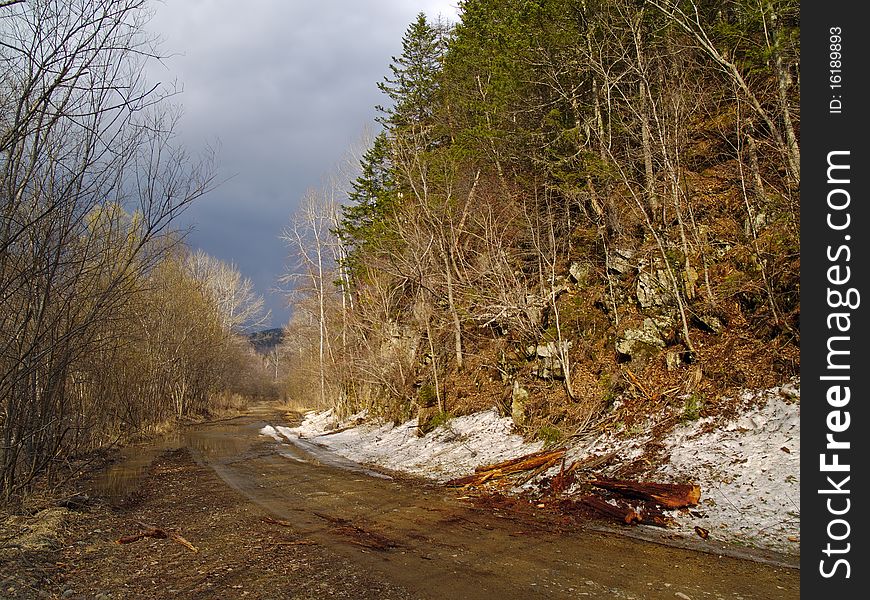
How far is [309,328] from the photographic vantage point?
3659 cm

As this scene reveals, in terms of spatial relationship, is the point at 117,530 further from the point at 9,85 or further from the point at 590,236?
the point at 590,236

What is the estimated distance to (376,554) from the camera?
20.6ft

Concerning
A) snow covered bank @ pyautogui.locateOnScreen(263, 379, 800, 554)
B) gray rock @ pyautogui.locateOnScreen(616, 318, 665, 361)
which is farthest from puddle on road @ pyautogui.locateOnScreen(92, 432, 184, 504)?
gray rock @ pyautogui.locateOnScreen(616, 318, 665, 361)

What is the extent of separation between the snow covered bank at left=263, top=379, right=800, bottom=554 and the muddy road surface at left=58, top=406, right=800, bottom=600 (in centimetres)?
93

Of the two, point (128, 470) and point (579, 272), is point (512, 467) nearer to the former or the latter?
point (579, 272)

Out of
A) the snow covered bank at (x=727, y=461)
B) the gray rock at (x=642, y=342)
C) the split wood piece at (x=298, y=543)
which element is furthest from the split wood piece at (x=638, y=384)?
the split wood piece at (x=298, y=543)

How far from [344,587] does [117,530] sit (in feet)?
16.0

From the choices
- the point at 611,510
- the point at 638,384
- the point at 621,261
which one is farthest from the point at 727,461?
the point at 621,261

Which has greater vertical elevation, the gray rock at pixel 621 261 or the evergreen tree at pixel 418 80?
the evergreen tree at pixel 418 80

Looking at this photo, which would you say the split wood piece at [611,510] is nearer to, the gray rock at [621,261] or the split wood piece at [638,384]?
the split wood piece at [638,384]

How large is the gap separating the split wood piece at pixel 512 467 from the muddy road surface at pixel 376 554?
0.62 meters

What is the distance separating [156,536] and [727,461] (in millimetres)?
8775

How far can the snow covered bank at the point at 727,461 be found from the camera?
6613 mm

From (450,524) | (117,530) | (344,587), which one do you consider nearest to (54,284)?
(117,530)
